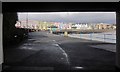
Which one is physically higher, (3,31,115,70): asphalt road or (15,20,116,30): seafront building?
(15,20,116,30): seafront building

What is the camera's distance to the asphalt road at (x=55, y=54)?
14.0 metres

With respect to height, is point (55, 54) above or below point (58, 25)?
below

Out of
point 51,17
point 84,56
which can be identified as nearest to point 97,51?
point 84,56

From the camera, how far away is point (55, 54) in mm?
16578

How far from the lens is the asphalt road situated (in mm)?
14039

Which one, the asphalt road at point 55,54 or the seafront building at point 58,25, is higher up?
the seafront building at point 58,25

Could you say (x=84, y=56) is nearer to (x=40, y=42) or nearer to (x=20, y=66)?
(x=40, y=42)

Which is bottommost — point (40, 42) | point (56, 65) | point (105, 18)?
point (56, 65)

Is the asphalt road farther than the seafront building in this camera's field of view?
No

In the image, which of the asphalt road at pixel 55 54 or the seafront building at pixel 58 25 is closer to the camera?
the asphalt road at pixel 55 54

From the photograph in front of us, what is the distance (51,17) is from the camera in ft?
49.6

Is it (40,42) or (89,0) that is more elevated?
(89,0)

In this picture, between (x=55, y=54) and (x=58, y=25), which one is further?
(x=55, y=54)

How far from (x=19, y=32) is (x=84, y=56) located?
15.0 ft
